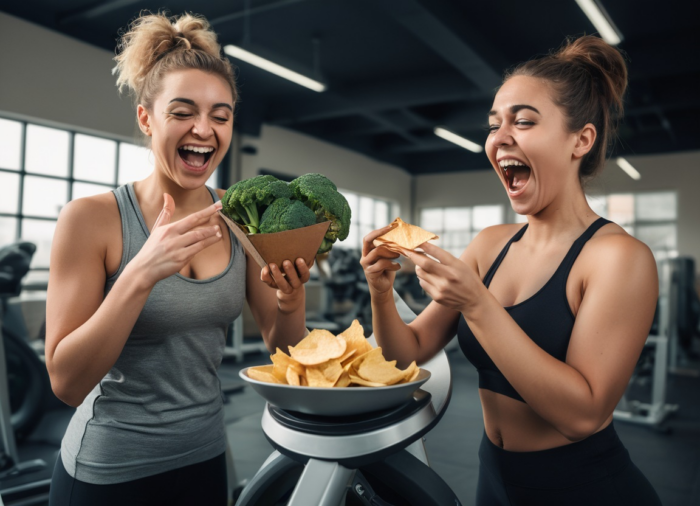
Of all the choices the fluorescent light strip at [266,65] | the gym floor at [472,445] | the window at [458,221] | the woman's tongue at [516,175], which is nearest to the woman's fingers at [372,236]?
the woman's tongue at [516,175]

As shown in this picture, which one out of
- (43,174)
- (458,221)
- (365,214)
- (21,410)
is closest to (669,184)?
(458,221)

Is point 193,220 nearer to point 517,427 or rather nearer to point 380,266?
point 380,266

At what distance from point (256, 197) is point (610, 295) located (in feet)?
2.26

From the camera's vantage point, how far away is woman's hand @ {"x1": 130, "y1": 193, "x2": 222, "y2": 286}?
93 cm

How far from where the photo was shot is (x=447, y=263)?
0.90 meters

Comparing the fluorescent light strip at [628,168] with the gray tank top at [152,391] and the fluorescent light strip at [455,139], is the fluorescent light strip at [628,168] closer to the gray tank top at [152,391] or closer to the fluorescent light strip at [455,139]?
the fluorescent light strip at [455,139]

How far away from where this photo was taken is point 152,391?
1.14m

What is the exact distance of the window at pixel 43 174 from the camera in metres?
6.04

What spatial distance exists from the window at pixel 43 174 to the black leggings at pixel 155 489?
5603 millimetres

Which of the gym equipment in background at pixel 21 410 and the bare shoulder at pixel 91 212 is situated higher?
the bare shoulder at pixel 91 212

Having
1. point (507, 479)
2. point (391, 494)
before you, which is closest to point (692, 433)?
point (507, 479)

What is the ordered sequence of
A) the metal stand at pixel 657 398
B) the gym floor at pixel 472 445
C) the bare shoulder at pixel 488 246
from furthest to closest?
the metal stand at pixel 657 398, the gym floor at pixel 472 445, the bare shoulder at pixel 488 246

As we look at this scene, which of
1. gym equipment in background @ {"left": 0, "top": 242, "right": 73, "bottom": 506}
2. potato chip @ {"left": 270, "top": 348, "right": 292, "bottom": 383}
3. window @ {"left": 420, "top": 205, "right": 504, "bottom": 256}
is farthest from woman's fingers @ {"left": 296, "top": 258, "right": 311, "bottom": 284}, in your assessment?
window @ {"left": 420, "top": 205, "right": 504, "bottom": 256}

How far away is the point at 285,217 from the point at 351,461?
452 mm
